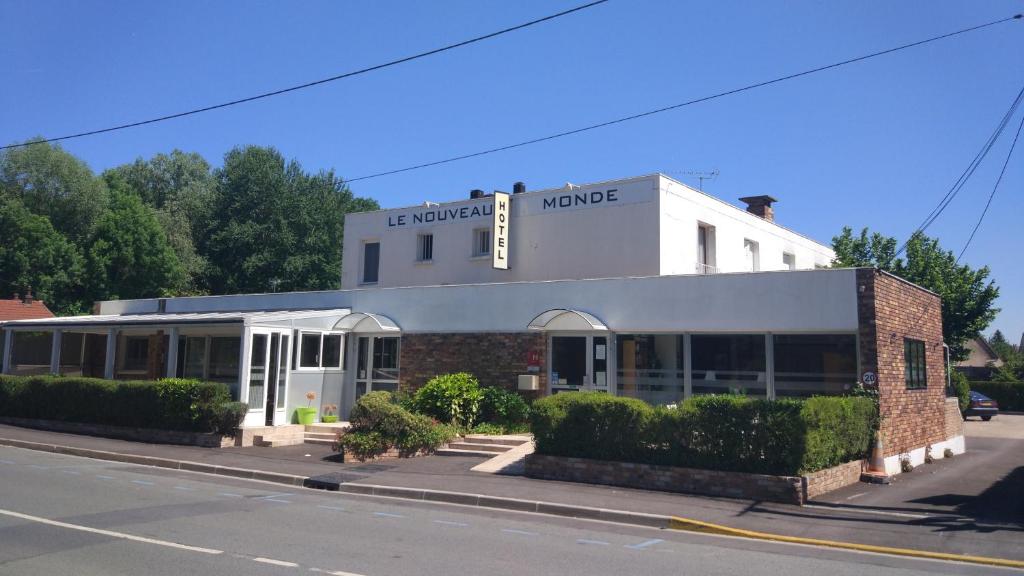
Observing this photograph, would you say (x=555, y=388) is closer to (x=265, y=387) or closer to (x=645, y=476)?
(x=645, y=476)

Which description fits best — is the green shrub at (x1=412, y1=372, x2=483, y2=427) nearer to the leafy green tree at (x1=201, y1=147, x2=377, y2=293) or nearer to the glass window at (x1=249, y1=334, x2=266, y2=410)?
the glass window at (x1=249, y1=334, x2=266, y2=410)

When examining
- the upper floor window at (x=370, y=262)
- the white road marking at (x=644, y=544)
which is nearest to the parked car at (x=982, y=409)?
the upper floor window at (x=370, y=262)

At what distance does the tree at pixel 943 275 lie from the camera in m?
33.6

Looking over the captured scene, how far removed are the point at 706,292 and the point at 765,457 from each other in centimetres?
522

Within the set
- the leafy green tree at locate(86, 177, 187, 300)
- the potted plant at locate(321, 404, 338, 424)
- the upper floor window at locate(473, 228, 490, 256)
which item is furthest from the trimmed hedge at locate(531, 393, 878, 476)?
the leafy green tree at locate(86, 177, 187, 300)

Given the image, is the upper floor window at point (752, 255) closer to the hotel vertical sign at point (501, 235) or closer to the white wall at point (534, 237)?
the white wall at point (534, 237)

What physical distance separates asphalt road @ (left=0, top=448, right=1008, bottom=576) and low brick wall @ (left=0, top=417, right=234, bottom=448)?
634 cm

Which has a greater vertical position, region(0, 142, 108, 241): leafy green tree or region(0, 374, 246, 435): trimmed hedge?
region(0, 142, 108, 241): leafy green tree

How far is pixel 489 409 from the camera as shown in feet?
62.8

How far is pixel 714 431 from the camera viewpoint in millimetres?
12938

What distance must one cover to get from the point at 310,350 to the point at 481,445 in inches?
260

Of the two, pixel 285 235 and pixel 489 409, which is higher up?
pixel 285 235

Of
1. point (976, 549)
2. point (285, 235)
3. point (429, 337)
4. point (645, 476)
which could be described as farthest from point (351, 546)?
point (285, 235)

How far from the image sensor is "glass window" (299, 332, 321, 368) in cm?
2128
